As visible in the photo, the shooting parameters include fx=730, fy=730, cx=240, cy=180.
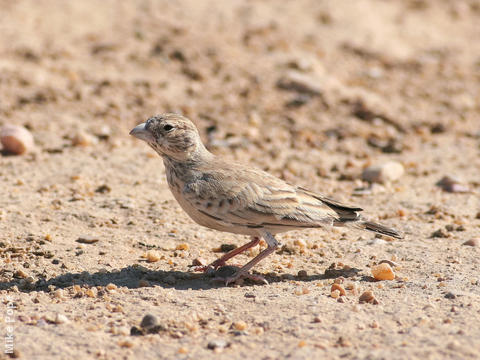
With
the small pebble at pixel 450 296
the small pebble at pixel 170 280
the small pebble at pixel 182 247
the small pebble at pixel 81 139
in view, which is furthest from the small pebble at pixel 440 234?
the small pebble at pixel 81 139

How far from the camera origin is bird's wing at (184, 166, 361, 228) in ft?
20.2

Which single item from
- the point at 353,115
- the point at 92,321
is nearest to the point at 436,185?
the point at 353,115

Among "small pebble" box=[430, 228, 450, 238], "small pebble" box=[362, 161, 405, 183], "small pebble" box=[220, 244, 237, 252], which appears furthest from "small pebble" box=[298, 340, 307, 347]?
"small pebble" box=[362, 161, 405, 183]

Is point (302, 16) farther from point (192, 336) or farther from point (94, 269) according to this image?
point (192, 336)

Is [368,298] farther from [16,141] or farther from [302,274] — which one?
[16,141]

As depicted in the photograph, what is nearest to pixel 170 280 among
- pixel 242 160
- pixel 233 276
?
pixel 233 276

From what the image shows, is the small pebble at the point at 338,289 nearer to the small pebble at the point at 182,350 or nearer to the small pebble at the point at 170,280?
the small pebble at the point at 170,280

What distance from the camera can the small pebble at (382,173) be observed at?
8.91 meters

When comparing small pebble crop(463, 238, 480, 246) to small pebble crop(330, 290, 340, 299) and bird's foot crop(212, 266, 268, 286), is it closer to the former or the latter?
small pebble crop(330, 290, 340, 299)

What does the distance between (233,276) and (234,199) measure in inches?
25.5

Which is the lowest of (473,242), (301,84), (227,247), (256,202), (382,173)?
(227,247)

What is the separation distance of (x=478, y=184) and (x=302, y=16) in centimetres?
591

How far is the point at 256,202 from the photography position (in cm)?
621

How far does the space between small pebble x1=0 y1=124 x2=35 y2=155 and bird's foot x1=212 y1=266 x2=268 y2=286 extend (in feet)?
12.8
